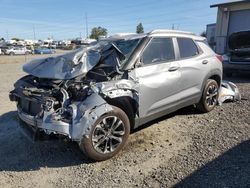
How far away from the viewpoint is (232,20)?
16.2m

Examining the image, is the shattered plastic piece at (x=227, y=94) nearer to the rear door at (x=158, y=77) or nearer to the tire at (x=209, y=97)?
the tire at (x=209, y=97)

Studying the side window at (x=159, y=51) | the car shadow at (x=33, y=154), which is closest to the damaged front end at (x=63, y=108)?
the car shadow at (x=33, y=154)

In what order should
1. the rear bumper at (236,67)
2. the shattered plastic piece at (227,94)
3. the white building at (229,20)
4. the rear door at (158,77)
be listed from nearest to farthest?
the rear door at (158,77)
the shattered plastic piece at (227,94)
the rear bumper at (236,67)
the white building at (229,20)

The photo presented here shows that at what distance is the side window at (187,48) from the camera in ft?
19.0

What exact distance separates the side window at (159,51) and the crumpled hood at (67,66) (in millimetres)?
834

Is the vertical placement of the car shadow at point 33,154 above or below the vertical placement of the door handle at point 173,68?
below

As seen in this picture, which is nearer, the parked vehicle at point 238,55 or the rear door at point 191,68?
the rear door at point 191,68

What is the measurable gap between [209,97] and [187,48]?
130 cm

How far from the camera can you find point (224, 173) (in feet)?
13.0

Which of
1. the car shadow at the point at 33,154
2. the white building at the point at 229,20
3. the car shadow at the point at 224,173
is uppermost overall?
the white building at the point at 229,20

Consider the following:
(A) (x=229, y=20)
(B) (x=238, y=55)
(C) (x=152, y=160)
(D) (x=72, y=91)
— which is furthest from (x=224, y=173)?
(A) (x=229, y=20)

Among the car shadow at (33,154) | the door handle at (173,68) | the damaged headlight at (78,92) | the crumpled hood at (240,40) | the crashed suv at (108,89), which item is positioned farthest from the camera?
the crumpled hood at (240,40)

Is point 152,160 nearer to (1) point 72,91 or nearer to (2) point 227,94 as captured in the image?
(1) point 72,91

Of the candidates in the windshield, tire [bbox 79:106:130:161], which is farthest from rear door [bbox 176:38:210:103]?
tire [bbox 79:106:130:161]
